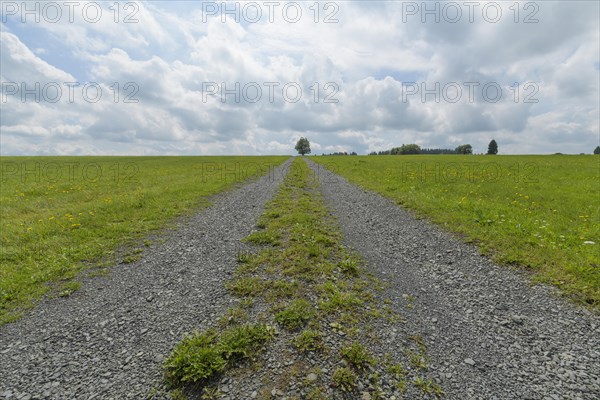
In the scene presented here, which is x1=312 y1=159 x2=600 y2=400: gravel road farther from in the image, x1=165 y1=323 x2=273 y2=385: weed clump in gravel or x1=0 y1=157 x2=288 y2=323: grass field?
x1=0 y1=157 x2=288 y2=323: grass field

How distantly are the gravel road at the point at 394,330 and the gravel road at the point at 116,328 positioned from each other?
0.07 ft

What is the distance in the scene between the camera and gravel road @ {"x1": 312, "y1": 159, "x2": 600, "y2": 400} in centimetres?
470

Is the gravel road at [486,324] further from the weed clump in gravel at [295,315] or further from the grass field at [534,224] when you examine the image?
the weed clump in gravel at [295,315]

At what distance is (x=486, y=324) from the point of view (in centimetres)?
623

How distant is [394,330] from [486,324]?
2.17 meters

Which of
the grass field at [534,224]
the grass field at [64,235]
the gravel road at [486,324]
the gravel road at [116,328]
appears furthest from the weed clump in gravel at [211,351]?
the grass field at [534,224]

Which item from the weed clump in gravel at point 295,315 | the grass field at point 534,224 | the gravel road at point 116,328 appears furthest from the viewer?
the grass field at point 534,224

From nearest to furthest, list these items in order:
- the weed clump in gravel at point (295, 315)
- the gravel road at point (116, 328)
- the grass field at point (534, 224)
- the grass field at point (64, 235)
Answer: the gravel road at point (116, 328) → the weed clump in gravel at point (295, 315) → the grass field at point (64, 235) → the grass field at point (534, 224)

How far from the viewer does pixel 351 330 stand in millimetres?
5703

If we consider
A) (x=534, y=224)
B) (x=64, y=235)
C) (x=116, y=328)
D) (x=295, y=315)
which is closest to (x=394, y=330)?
(x=295, y=315)

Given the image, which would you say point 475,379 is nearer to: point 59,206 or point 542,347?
point 542,347

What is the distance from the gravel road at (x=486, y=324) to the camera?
15.4 feet

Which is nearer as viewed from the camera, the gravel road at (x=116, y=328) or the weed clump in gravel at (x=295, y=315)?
the gravel road at (x=116, y=328)

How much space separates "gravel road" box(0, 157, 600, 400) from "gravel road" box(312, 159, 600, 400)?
0.02 m
